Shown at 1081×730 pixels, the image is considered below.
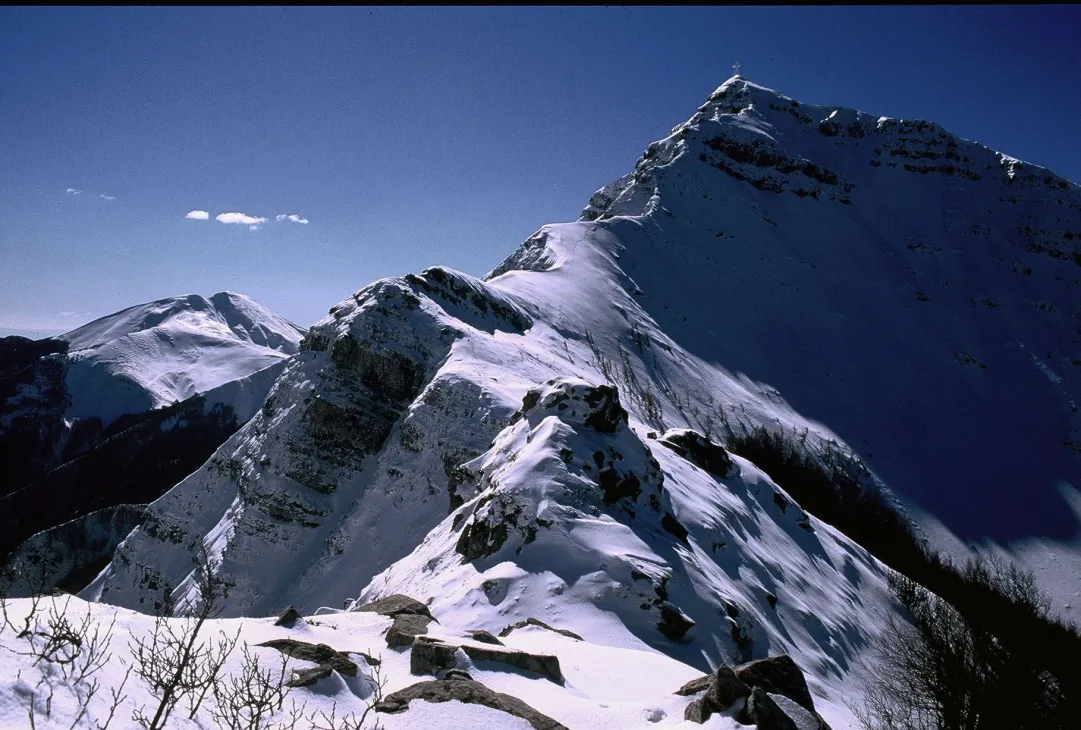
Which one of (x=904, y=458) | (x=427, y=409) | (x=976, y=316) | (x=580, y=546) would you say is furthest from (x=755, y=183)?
(x=580, y=546)

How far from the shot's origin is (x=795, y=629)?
26.9 m

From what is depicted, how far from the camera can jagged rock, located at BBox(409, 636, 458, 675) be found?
10.4 m

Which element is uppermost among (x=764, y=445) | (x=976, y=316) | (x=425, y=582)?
(x=976, y=316)

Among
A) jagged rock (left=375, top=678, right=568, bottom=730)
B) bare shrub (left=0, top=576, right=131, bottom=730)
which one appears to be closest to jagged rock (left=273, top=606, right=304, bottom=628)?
jagged rock (left=375, top=678, right=568, bottom=730)

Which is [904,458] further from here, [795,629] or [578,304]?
[795,629]

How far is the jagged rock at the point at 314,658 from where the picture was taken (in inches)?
357

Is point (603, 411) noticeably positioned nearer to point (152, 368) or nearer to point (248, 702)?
point (248, 702)

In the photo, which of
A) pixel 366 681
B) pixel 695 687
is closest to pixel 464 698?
pixel 366 681

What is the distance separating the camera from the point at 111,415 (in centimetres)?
14338

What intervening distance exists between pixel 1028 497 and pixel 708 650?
100.0 m

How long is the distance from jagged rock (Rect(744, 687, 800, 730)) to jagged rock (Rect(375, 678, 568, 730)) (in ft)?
9.51

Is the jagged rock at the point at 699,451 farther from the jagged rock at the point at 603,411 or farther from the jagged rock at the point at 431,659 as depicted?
the jagged rock at the point at 431,659

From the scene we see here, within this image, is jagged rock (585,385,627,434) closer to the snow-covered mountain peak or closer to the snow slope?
the snow-covered mountain peak

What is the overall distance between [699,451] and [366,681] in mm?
34358
